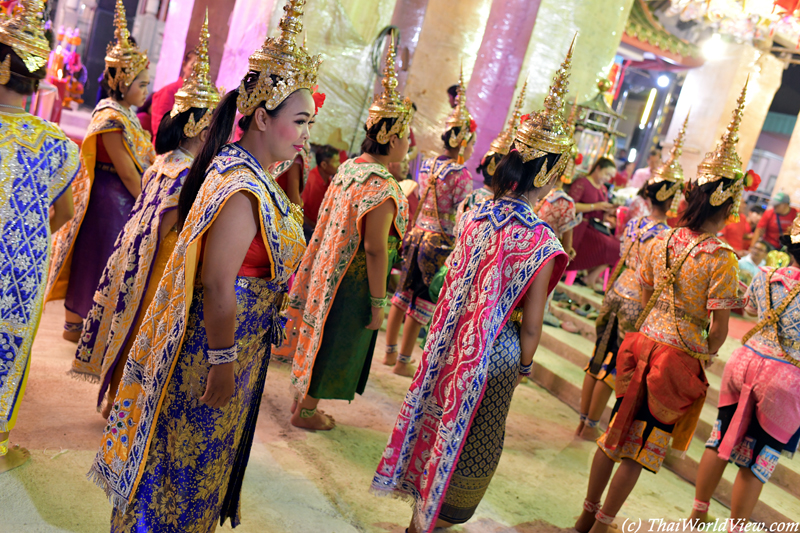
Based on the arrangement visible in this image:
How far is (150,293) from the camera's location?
258 cm

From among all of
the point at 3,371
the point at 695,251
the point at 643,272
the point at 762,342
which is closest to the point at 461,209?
the point at 643,272

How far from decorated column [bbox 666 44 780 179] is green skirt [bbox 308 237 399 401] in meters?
9.28

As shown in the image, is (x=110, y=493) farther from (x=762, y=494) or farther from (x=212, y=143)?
(x=762, y=494)

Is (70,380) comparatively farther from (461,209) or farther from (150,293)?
(461,209)

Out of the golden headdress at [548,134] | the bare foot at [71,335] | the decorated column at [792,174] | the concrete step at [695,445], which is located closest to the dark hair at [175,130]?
the golden headdress at [548,134]

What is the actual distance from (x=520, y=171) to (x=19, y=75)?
1815 mm

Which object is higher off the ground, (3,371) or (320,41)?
(320,41)

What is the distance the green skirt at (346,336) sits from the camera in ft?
10.0

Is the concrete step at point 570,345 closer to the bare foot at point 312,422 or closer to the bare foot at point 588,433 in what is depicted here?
the bare foot at point 588,433

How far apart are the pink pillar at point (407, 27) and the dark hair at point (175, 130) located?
515cm

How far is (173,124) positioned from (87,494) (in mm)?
1642

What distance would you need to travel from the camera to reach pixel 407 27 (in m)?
7.84

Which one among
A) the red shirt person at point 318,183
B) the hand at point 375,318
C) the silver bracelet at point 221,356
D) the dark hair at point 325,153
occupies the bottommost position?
the hand at point 375,318

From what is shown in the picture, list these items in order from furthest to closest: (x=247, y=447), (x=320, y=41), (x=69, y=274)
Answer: (x=320, y=41) < (x=69, y=274) < (x=247, y=447)
